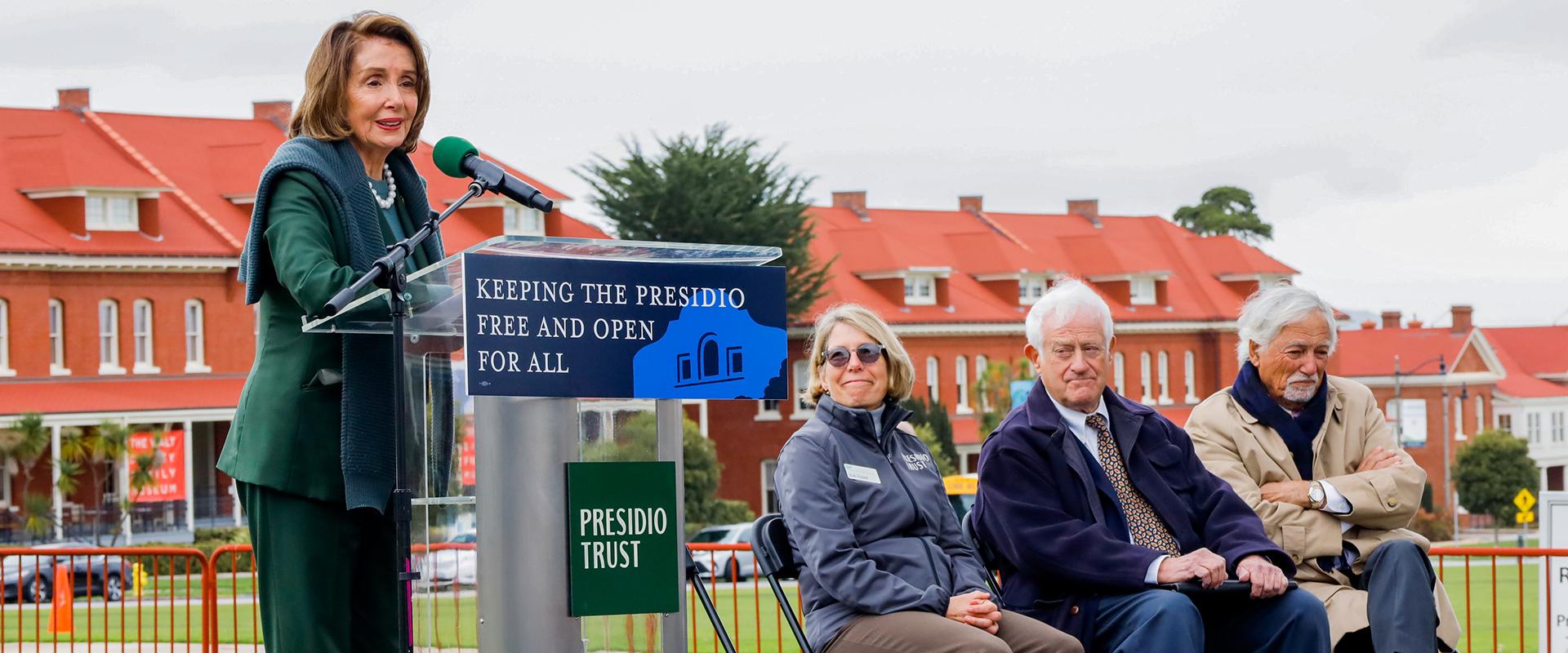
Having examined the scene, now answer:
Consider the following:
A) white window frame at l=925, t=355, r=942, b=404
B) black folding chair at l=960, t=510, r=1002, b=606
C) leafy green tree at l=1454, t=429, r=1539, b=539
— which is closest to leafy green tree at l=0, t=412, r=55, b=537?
white window frame at l=925, t=355, r=942, b=404

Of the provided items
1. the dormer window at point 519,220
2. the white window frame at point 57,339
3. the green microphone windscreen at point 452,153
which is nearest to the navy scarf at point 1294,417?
the green microphone windscreen at point 452,153

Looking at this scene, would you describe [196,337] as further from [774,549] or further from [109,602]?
[774,549]

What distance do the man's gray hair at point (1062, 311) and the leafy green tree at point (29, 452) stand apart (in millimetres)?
40430

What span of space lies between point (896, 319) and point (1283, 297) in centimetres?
5717

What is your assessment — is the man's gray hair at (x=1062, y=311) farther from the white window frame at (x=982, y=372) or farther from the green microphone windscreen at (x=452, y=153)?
the white window frame at (x=982, y=372)

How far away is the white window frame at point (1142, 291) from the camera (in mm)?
74562

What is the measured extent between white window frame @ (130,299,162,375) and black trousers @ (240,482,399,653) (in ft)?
151

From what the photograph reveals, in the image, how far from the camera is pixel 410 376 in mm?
4383

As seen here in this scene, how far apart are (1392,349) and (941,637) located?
3578 inches

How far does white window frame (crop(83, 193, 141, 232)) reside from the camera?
157 ft

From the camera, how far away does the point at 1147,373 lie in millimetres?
72750

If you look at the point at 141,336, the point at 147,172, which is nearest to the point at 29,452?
the point at 141,336

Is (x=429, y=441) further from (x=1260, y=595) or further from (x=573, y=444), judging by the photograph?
(x=1260, y=595)

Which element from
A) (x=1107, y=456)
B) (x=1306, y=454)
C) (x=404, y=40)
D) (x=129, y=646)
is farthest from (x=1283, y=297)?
(x=129, y=646)
